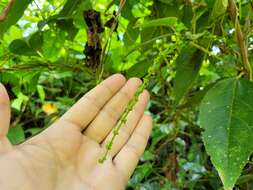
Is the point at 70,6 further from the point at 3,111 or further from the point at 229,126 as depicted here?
the point at 229,126

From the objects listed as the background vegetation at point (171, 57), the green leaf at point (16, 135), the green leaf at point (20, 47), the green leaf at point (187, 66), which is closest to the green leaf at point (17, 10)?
the background vegetation at point (171, 57)

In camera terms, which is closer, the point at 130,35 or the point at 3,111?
the point at 3,111

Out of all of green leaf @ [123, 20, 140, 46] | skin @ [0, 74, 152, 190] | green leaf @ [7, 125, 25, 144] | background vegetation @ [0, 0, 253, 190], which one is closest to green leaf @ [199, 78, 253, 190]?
background vegetation @ [0, 0, 253, 190]

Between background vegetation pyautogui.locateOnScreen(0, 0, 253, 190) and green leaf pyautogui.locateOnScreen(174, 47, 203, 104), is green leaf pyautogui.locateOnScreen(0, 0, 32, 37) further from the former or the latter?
green leaf pyautogui.locateOnScreen(174, 47, 203, 104)

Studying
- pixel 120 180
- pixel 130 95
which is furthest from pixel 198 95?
pixel 120 180

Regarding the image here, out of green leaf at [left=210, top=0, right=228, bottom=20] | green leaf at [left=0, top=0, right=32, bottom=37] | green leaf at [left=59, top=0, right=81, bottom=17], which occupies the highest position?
green leaf at [left=0, top=0, right=32, bottom=37]

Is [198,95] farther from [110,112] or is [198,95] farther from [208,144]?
[208,144]

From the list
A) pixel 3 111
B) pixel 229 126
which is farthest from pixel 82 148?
pixel 229 126
